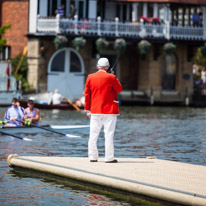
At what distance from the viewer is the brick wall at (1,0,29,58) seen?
4859 cm

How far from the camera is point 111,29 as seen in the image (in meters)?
47.1

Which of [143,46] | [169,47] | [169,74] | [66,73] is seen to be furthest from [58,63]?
[169,74]

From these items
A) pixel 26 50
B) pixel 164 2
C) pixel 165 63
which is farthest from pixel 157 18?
pixel 165 63

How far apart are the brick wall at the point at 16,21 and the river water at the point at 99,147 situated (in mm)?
10192

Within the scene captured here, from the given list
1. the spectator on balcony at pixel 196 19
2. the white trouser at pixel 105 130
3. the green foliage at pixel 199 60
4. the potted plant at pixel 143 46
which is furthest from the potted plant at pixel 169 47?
the white trouser at pixel 105 130

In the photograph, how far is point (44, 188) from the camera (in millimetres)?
13406

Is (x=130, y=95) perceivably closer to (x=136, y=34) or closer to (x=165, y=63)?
(x=136, y=34)

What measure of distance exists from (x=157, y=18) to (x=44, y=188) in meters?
35.0

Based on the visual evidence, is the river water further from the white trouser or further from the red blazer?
the red blazer

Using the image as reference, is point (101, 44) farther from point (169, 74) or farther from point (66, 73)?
point (169, 74)

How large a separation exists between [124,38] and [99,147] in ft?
85.9

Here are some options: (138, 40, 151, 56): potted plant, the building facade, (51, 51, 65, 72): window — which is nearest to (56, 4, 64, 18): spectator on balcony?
the building facade

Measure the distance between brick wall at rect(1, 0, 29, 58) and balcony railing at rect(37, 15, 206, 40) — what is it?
2489mm

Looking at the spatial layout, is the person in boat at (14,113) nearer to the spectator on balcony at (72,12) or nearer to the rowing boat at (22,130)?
the rowing boat at (22,130)
